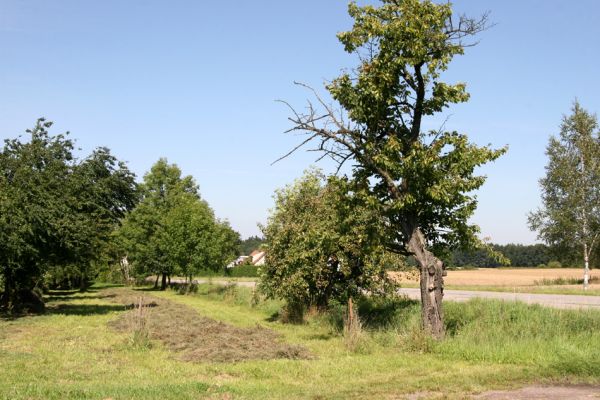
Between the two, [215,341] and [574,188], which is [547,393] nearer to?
[215,341]

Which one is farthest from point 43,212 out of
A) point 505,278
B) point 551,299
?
point 505,278

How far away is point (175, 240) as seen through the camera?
44656 mm

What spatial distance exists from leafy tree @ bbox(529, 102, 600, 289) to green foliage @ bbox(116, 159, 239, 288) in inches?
996

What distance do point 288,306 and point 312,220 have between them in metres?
3.83

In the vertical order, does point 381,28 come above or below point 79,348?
above

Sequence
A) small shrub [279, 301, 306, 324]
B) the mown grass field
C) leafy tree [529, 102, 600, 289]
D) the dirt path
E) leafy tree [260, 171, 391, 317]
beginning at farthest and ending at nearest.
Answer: leafy tree [529, 102, 600, 289] < small shrub [279, 301, 306, 324] < leafy tree [260, 171, 391, 317] < the mown grass field < the dirt path

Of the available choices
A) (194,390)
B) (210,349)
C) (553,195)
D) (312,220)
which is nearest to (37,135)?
(312,220)

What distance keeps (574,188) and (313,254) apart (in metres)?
29.2

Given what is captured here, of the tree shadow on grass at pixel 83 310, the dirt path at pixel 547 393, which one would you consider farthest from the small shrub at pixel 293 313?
the dirt path at pixel 547 393

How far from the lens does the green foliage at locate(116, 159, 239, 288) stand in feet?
144

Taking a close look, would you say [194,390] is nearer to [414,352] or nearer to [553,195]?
[414,352]

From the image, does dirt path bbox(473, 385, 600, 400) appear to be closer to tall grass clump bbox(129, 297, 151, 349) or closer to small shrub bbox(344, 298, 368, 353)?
small shrub bbox(344, 298, 368, 353)

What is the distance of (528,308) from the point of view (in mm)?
16719

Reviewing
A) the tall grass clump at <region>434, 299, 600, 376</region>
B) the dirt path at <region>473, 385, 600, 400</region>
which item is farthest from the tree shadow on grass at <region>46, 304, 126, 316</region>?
the dirt path at <region>473, 385, 600, 400</region>
